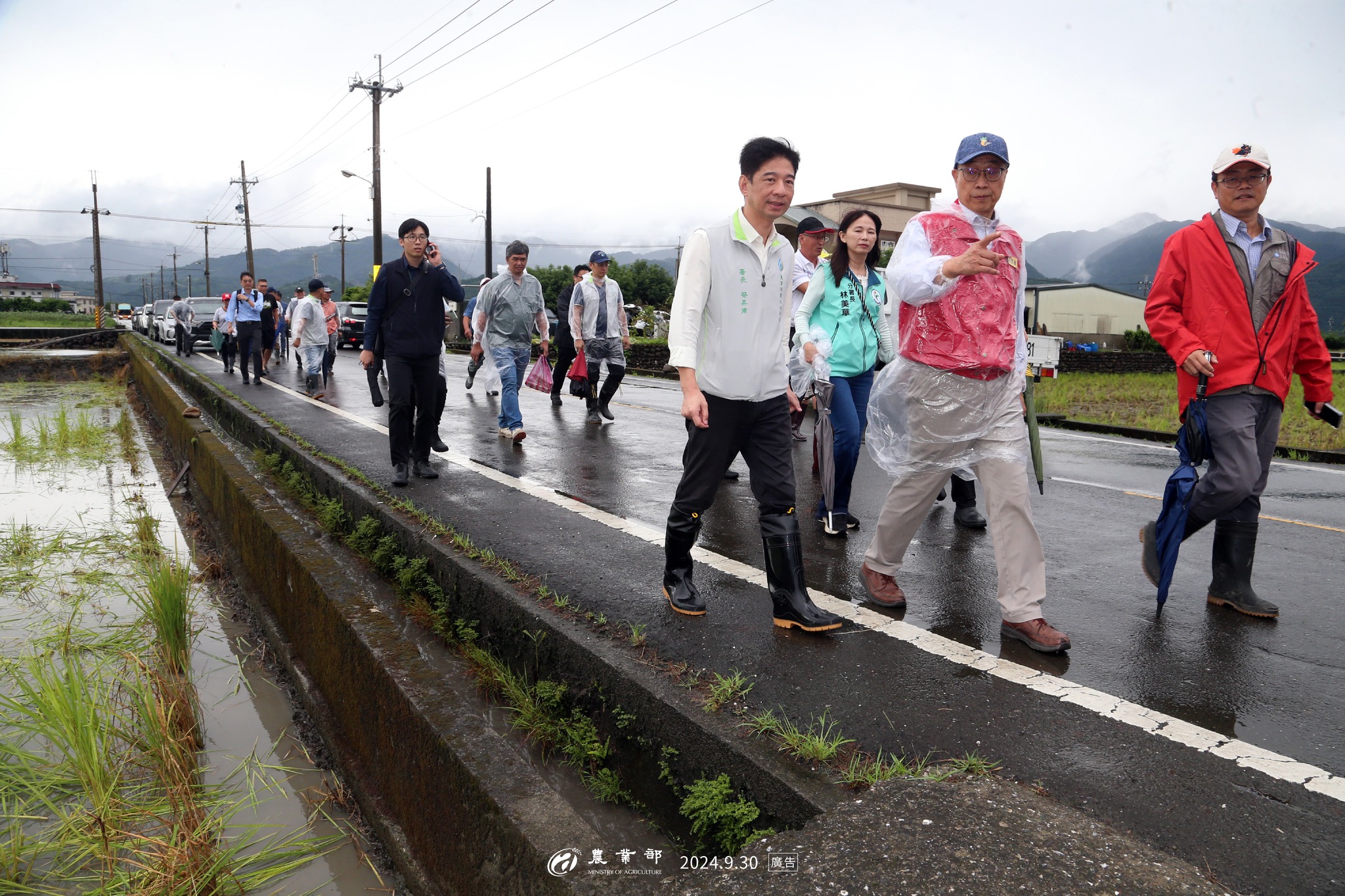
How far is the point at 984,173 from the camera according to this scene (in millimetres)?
3787

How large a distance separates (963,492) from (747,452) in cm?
264

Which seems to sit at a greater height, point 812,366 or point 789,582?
point 812,366

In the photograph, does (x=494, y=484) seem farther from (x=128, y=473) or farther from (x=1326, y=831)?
(x=128, y=473)

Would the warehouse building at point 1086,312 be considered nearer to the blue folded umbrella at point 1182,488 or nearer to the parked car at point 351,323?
the parked car at point 351,323

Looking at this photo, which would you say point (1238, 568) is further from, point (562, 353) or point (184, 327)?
point (184, 327)

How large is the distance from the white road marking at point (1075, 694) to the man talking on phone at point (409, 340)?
2654 mm

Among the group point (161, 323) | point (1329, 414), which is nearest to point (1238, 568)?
point (1329, 414)

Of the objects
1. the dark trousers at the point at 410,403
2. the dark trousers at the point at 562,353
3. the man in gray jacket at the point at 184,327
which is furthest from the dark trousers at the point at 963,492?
the man in gray jacket at the point at 184,327

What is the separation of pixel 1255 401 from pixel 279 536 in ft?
16.6

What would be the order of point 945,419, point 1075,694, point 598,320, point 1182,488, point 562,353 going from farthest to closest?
point 562,353 → point 598,320 → point 1182,488 → point 945,419 → point 1075,694

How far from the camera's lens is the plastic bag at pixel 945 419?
3.89m

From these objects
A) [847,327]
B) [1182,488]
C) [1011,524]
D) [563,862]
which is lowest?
[563,862]

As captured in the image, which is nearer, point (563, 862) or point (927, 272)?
point (563, 862)

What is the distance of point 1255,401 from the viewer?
4008 millimetres
